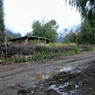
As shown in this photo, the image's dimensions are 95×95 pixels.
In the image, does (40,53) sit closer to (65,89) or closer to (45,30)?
(65,89)

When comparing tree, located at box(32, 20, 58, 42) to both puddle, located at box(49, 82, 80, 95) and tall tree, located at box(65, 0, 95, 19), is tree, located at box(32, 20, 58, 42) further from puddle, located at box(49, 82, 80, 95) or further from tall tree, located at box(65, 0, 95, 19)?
puddle, located at box(49, 82, 80, 95)

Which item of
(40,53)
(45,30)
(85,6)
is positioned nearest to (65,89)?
(85,6)

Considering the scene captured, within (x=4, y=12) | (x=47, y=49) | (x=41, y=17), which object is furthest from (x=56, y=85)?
(x=41, y=17)

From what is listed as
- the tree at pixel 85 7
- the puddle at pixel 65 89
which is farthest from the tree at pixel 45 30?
the puddle at pixel 65 89

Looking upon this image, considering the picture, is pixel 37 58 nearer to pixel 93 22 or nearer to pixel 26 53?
pixel 26 53

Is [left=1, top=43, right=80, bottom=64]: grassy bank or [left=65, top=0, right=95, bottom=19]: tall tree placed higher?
[left=65, top=0, right=95, bottom=19]: tall tree

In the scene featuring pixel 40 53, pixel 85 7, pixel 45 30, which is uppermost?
pixel 45 30

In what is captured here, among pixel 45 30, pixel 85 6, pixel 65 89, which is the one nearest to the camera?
pixel 65 89

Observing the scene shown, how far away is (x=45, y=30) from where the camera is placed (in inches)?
1625

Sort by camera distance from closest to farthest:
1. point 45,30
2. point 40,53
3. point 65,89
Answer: point 65,89, point 40,53, point 45,30

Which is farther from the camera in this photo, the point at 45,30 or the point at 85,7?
the point at 45,30

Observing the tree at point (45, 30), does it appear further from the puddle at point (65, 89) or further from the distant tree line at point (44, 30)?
the puddle at point (65, 89)

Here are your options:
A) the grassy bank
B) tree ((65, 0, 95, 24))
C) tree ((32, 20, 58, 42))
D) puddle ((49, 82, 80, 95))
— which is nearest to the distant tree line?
tree ((32, 20, 58, 42))

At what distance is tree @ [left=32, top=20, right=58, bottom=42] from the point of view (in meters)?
40.3
